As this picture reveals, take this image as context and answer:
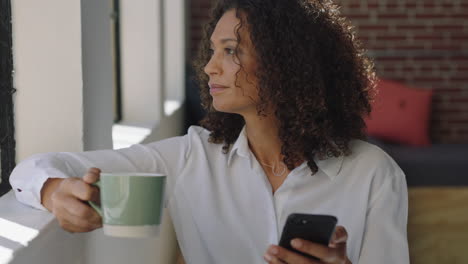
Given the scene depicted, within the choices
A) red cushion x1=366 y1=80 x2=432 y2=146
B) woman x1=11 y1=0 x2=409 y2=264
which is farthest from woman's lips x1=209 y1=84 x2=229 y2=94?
red cushion x1=366 y1=80 x2=432 y2=146

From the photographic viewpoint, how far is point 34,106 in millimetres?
1516

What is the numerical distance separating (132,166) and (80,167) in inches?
6.1

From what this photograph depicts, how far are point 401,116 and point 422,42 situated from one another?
2.38 ft

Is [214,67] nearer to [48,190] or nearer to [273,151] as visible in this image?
[273,151]

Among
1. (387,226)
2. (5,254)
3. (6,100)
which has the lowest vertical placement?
(387,226)

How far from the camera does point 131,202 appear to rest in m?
0.91

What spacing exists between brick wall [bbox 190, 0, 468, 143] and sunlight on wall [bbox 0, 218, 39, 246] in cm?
412

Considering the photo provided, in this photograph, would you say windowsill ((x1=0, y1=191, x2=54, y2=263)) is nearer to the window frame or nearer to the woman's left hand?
the window frame

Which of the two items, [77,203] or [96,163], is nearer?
[77,203]

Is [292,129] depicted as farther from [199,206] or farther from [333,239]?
[333,239]

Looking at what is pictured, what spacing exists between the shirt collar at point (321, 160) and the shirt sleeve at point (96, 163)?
11 centimetres

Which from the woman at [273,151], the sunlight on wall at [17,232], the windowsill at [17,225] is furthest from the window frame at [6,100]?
the sunlight on wall at [17,232]

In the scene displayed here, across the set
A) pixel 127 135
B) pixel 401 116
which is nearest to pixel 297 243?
pixel 127 135

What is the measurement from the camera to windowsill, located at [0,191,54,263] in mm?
941
